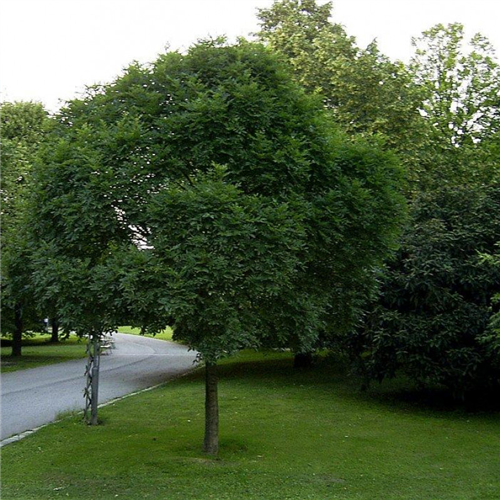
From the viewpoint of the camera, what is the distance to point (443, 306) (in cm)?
1416

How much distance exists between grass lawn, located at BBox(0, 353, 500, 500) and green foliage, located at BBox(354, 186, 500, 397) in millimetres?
1100

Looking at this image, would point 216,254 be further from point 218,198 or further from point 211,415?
point 211,415

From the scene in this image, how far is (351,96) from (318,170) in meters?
11.7

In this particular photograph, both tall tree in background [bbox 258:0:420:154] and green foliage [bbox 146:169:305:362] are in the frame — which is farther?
tall tree in background [bbox 258:0:420:154]

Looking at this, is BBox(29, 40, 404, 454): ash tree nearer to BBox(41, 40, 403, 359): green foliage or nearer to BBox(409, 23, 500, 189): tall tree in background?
BBox(41, 40, 403, 359): green foliage

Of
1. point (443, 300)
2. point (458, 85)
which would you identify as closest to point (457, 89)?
point (458, 85)

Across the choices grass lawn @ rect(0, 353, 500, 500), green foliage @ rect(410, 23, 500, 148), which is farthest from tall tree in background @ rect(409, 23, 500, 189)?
grass lawn @ rect(0, 353, 500, 500)

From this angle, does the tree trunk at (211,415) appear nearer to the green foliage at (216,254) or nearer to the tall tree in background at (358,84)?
the green foliage at (216,254)

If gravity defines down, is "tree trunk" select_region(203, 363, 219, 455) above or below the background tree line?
below

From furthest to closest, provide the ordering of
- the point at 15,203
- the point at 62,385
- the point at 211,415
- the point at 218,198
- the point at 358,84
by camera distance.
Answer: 1. the point at 62,385
2. the point at 358,84
3. the point at 15,203
4. the point at 211,415
5. the point at 218,198

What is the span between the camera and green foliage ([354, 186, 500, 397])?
13.8 meters

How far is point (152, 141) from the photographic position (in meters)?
8.48

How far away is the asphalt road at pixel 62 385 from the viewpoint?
1434 centimetres

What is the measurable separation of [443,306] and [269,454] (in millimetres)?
6041
